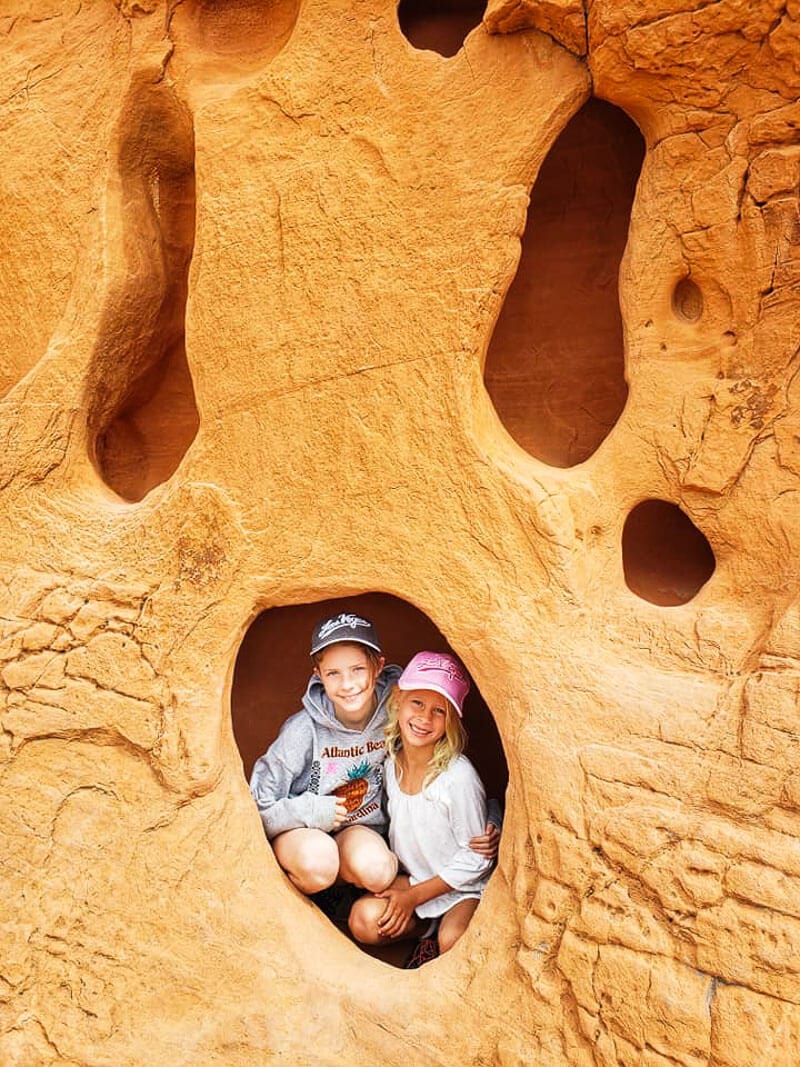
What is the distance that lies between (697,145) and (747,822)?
1466mm

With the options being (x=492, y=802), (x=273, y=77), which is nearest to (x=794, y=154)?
(x=273, y=77)

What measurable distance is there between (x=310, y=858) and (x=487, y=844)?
46 cm

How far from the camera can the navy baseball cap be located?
2.61 meters

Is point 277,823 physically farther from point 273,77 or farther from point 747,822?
point 273,77

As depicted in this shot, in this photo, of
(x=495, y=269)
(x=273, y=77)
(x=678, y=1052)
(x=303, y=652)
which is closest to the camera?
(x=678, y=1052)

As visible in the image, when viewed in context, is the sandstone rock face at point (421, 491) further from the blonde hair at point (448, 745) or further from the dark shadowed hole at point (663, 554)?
the blonde hair at point (448, 745)

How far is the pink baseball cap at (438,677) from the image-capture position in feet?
8.29

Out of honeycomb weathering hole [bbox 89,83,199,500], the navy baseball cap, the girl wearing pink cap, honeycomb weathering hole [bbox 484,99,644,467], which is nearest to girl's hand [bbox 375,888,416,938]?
the girl wearing pink cap

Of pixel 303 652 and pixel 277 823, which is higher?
pixel 303 652

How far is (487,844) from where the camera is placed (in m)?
2.51

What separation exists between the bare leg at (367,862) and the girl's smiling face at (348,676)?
339 millimetres

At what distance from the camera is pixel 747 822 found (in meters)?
1.99

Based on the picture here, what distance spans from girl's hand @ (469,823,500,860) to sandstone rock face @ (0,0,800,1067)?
0.21 m

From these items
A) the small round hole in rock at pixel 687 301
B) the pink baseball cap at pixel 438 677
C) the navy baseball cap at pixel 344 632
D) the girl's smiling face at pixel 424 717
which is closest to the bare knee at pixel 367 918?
the girl's smiling face at pixel 424 717
